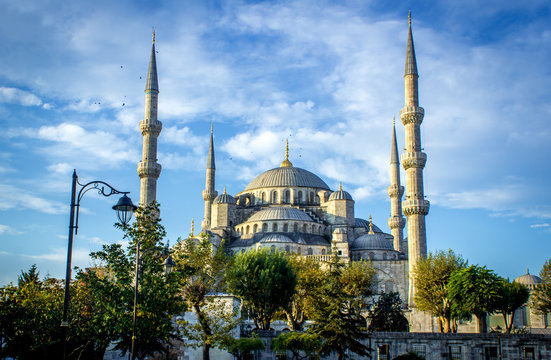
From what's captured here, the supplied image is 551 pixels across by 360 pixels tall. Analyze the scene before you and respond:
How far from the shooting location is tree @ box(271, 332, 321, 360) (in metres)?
24.4

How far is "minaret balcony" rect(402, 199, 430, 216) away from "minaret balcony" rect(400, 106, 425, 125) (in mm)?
5984

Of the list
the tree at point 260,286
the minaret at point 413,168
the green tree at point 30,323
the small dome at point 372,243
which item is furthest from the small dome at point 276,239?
the green tree at point 30,323

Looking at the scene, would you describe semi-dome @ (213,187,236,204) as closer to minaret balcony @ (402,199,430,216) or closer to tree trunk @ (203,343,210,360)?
minaret balcony @ (402,199,430,216)

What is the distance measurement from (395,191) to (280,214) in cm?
1081

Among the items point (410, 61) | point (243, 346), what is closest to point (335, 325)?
point (243, 346)

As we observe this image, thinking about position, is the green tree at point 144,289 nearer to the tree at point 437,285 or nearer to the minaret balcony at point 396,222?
the tree at point 437,285

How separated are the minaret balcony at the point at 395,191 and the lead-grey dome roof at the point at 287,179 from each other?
25.9 feet

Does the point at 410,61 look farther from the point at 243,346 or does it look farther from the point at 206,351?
the point at 206,351

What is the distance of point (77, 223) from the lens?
→ 1163 centimetres

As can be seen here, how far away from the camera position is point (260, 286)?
3148 cm

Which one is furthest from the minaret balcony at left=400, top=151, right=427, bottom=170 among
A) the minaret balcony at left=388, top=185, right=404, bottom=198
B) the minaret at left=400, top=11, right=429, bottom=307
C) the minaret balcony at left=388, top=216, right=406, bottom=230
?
the minaret balcony at left=388, top=216, right=406, bottom=230

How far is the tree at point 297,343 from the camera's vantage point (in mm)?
24359

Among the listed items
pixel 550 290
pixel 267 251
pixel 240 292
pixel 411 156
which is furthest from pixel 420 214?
pixel 240 292

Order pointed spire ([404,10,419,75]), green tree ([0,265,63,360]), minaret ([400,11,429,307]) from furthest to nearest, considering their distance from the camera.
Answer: pointed spire ([404,10,419,75]) < minaret ([400,11,429,307]) < green tree ([0,265,63,360])
